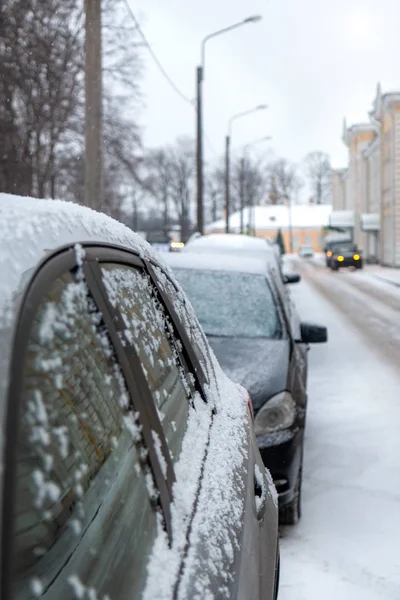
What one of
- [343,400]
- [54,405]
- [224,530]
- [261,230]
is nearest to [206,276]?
[343,400]

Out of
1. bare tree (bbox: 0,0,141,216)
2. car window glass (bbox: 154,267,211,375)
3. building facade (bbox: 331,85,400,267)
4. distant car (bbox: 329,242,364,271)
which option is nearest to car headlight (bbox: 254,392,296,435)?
car window glass (bbox: 154,267,211,375)

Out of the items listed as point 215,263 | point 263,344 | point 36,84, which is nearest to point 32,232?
point 263,344

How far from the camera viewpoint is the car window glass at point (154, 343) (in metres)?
1.64

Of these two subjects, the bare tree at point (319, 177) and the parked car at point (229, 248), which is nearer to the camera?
the parked car at point (229, 248)

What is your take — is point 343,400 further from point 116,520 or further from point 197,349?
point 116,520

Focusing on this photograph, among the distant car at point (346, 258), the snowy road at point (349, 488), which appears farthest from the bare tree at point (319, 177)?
the snowy road at point (349, 488)

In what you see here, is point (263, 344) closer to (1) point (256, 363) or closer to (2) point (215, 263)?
(1) point (256, 363)

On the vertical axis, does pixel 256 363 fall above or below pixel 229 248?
below

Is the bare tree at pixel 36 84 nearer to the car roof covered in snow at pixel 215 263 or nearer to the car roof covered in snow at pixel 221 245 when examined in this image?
Result: the car roof covered in snow at pixel 221 245

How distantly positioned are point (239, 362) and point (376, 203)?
169 ft

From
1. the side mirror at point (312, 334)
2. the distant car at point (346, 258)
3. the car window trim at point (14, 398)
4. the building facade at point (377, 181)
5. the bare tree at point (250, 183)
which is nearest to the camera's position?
the car window trim at point (14, 398)

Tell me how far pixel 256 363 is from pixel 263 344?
34 centimetres

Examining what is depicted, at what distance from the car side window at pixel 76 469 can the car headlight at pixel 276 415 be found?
2.85 m

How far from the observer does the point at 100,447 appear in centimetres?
133
